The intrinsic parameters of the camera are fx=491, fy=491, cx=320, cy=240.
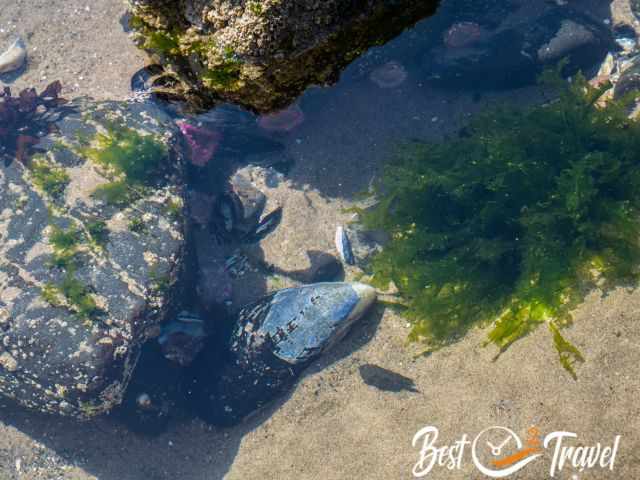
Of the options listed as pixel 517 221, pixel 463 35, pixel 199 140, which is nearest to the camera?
pixel 517 221

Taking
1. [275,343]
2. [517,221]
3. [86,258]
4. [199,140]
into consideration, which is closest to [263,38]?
[517,221]

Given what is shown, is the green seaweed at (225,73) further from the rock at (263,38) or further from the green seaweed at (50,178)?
the green seaweed at (50,178)

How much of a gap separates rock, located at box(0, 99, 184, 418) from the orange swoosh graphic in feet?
10.8

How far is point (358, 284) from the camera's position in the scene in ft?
16.6

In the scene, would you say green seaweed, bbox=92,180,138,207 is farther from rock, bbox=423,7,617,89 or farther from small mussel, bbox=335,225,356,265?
rock, bbox=423,7,617,89

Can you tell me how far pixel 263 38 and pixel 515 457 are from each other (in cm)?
323

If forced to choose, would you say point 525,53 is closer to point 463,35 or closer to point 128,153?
point 463,35

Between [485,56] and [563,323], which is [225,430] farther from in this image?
[485,56]

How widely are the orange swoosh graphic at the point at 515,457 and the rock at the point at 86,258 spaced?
330cm

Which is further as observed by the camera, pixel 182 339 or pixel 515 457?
pixel 182 339

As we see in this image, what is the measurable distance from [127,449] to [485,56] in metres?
6.35

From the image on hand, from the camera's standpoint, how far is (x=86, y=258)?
16.0 feet

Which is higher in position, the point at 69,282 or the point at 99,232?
the point at 99,232

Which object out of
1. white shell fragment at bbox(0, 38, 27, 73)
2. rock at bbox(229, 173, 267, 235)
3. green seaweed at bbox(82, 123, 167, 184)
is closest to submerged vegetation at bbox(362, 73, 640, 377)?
rock at bbox(229, 173, 267, 235)
